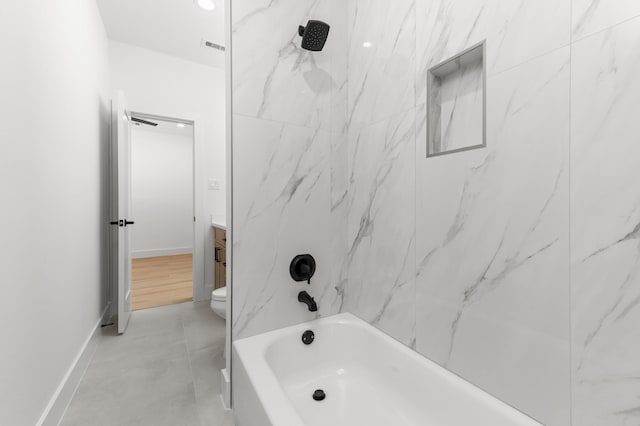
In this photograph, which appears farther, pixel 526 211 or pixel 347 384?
pixel 347 384

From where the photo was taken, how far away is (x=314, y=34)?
56.0 inches

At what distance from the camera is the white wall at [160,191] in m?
5.20

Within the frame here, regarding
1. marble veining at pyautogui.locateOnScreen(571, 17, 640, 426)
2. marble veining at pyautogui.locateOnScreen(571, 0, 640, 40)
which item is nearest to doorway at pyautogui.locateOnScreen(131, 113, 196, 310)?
marble veining at pyautogui.locateOnScreen(571, 17, 640, 426)

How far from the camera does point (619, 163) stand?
0.68 meters

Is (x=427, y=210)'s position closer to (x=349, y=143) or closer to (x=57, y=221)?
(x=349, y=143)

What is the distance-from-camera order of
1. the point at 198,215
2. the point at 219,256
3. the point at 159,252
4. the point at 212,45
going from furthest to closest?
the point at 159,252 < the point at 198,215 < the point at 219,256 < the point at 212,45

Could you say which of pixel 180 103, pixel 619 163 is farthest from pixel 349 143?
pixel 180 103

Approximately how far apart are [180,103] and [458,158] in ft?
9.82

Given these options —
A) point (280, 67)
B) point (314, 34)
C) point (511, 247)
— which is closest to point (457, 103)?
point (511, 247)

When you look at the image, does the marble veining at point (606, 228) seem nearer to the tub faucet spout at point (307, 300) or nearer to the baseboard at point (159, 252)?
the tub faucet spout at point (307, 300)

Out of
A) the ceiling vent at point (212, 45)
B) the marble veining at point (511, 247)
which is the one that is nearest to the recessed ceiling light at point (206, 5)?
the ceiling vent at point (212, 45)

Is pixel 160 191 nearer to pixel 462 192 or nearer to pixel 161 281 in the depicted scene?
pixel 161 281

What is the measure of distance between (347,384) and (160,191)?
541cm

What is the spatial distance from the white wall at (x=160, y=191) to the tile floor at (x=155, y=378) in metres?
3.27
